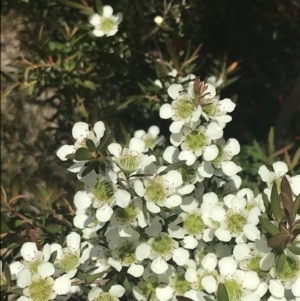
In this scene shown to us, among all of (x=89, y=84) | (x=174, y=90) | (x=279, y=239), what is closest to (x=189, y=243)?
(x=279, y=239)

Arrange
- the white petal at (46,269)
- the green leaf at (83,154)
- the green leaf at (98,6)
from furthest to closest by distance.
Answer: the green leaf at (98,6), the white petal at (46,269), the green leaf at (83,154)

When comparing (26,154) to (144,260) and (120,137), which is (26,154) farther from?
(144,260)

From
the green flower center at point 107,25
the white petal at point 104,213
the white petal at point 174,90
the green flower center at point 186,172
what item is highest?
the white petal at point 174,90

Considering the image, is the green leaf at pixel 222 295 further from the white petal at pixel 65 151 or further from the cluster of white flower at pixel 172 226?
the white petal at pixel 65 151

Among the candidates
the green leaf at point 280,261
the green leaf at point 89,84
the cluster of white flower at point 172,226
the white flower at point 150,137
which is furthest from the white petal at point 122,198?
the green leaf at point 89,84

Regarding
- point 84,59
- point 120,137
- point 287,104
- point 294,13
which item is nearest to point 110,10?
point 84,59

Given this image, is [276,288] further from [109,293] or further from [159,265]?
[109,293]
